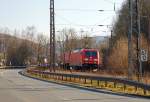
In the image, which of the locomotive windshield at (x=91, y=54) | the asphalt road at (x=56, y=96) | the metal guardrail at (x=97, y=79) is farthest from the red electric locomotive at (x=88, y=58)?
the asphalt road at (x=56, y=96)

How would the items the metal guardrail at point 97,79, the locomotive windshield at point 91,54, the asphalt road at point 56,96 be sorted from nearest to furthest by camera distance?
the asphalt road at point 56,96, the metal guardrail at point 97,79, the locomotive windshield at point 91,54

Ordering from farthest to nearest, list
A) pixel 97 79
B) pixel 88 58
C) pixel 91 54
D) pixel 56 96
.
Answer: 1. pixel 91 54
2. pixel 88 58
3. pixel 97 79
4. pixel 56 96

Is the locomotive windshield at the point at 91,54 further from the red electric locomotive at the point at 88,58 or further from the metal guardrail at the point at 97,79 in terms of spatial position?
the metal guardrail at the point at 97,79

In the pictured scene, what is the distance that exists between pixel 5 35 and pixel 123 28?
107 m

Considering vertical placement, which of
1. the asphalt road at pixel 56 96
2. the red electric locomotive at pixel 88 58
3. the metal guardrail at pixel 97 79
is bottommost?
the asphalt road at pixel 56 96

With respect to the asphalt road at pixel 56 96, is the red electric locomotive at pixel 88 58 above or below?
above

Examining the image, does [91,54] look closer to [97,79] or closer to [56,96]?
[97,79]

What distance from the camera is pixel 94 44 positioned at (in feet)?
457

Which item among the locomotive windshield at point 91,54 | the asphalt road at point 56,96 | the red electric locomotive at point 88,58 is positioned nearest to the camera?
the asphalt road at point 56,96

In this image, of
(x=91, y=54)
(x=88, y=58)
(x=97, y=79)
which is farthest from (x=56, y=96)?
(x=91, y=54)

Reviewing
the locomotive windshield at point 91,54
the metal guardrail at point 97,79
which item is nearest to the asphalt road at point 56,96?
the metal guardrail at point 97,79

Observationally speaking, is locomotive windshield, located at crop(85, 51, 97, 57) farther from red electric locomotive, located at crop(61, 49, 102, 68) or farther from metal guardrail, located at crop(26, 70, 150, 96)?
metal guardrail, located at crop(26, 70, 150, 96)

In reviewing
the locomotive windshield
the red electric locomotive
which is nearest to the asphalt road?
the red electric locomotive

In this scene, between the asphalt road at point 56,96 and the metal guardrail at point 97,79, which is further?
the metal guardrail at point 97,79
